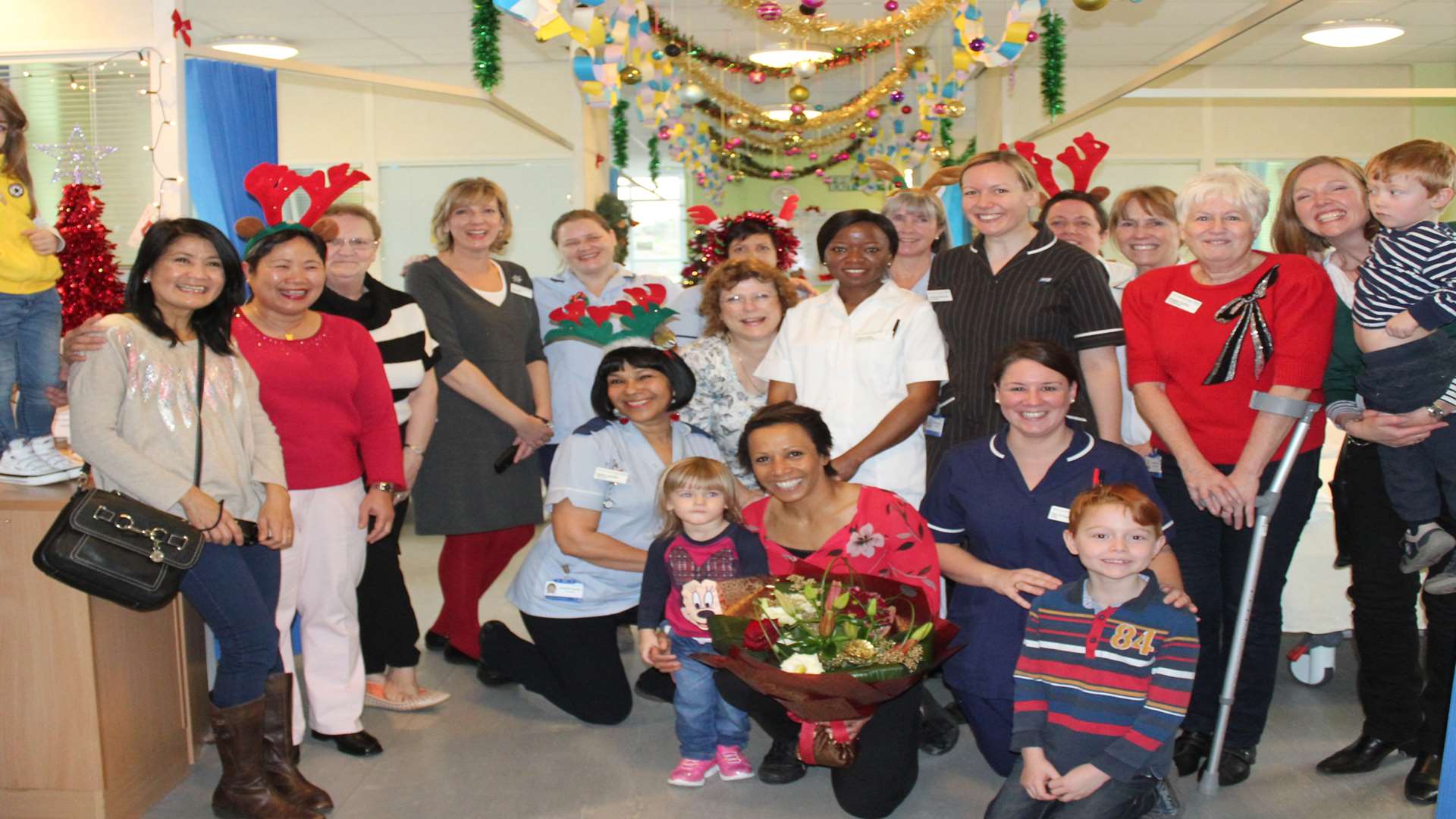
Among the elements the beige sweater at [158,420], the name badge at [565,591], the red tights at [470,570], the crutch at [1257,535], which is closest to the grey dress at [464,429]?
the red tights at [470,570]

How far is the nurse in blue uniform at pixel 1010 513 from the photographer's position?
107 inches

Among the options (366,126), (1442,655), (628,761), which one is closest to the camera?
Result: (1442,655)

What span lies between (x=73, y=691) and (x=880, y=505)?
6.44 feet

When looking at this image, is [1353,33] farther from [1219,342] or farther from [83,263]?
[83,263]

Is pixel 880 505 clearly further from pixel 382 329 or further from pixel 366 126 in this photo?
pixel 366 126

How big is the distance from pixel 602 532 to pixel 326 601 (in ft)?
2.60

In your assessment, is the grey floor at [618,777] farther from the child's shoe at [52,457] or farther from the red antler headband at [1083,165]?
the red antler headband at [1083,165]

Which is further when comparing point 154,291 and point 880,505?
point 880,505

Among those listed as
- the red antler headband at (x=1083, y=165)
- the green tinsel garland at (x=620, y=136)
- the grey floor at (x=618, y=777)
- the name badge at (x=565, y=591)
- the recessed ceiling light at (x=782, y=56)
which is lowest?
the grey floor at (x=618, y=777)

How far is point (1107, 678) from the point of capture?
8.08ft

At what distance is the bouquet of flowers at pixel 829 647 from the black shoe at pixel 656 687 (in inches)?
41.8

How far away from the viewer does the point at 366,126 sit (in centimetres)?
936

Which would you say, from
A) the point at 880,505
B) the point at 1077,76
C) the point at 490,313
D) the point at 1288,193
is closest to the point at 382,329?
the point at 490,313

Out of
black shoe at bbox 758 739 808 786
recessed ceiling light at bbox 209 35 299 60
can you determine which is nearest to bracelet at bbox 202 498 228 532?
black shoe at bbox 758 739 808 786
